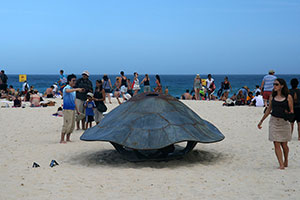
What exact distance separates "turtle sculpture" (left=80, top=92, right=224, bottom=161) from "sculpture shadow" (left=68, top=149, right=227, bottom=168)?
0.51 ft

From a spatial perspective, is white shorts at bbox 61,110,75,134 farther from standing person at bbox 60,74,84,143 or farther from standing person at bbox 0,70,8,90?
standing person at bbox 0,70,8,90

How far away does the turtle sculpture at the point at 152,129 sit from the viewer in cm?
801

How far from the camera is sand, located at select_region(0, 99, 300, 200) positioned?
6523 millimetres

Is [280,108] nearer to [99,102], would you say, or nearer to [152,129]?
[152,129]

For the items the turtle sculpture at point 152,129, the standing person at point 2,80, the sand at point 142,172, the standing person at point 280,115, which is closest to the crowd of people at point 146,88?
the standing person at point 280,115

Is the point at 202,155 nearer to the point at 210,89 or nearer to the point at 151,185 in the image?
the point at 151,185

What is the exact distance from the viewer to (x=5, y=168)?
8344 millimetres

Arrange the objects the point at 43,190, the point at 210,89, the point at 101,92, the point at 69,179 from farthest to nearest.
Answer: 1. the point at 210,89
2. the point at 101,92
3. the point at 69,179
4. the point at 43,190

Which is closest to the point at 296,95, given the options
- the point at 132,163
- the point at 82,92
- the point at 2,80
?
the point at 132,163

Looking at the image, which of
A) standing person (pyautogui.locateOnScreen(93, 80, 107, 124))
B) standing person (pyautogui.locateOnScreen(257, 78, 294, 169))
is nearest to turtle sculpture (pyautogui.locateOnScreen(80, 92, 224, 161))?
standing person (pyautogui.locateOnScreen(257, 78, 294, 169))

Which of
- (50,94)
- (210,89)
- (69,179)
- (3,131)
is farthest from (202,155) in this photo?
(50,94)

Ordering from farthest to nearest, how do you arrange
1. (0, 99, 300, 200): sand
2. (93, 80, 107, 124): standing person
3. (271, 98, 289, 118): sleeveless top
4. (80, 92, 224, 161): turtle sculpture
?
1. (93, 80, 107, 124): standing person
2. (80, 92, 224, 161): turtle sculpture
3. (271, 98, 289, 118): sleeveless top
4. (0, 99, 300, 200): sand

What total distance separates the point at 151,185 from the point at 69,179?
1.56 meters

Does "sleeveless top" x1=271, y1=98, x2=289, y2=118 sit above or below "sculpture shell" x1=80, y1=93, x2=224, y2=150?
above
